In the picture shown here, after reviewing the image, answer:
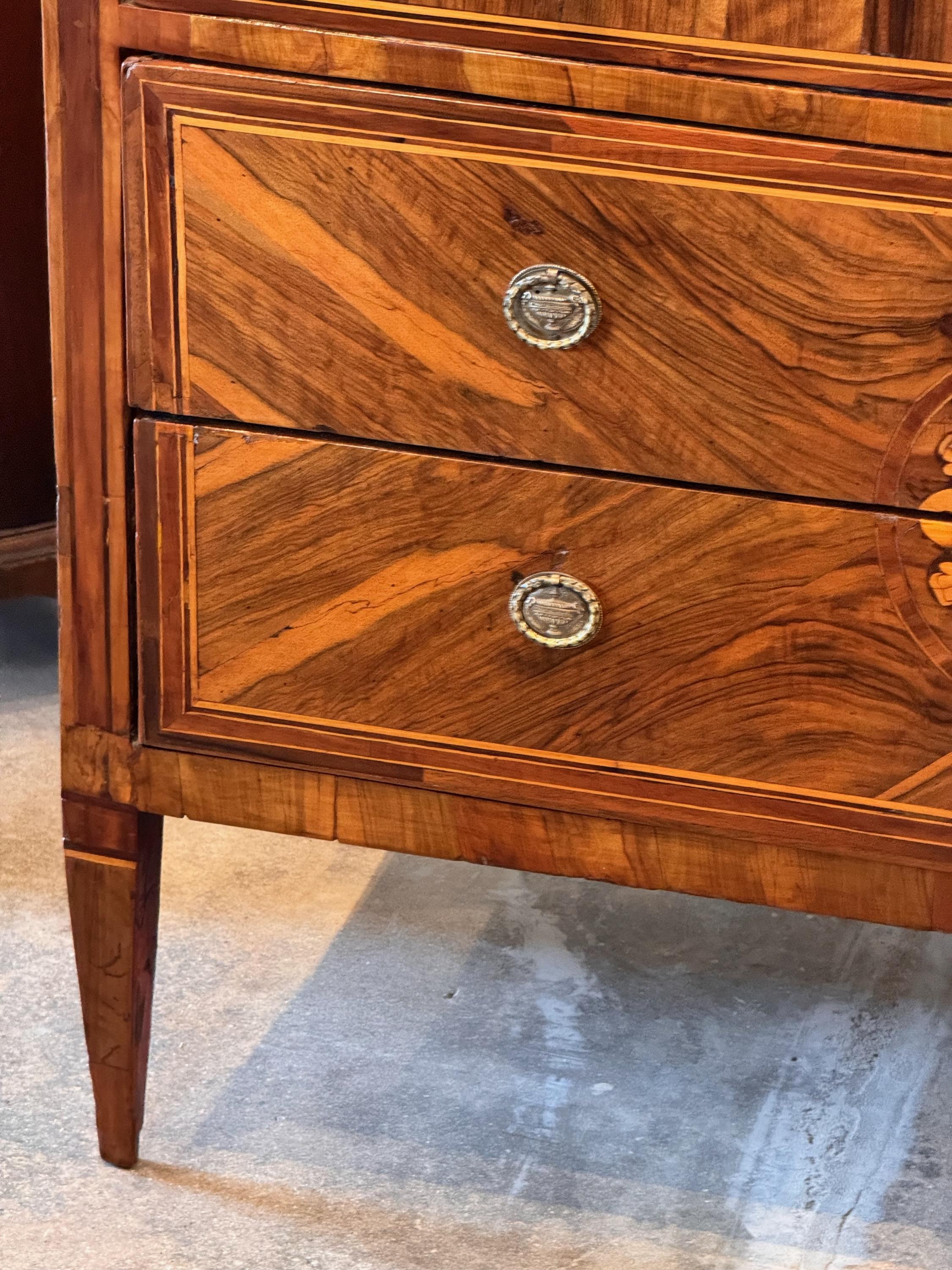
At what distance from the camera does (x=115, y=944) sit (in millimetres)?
988

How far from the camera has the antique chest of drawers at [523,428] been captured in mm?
753

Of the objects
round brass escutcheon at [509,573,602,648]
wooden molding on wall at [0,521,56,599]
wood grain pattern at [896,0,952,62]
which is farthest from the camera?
wooden molding on wall at [0,521,56,599]

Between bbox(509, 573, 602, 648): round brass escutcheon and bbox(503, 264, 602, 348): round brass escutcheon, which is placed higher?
bbox(503, 264, 602, 348): round brass escutcheon

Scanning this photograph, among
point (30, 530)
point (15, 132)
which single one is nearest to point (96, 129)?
point (15, 132)

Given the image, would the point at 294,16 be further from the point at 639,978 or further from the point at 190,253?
the point at 639,978

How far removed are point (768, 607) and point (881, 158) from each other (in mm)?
230

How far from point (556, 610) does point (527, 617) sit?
16 mm

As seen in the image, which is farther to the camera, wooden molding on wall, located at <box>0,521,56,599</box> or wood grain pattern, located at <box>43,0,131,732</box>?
wooden molding on wall, located at <box>0,521,56,599</box>

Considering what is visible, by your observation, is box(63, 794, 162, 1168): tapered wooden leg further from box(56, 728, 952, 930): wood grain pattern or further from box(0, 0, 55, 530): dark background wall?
box(0, 0, 55, 530): dark background wall

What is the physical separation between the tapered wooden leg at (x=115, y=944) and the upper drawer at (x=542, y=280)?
0.28 metres

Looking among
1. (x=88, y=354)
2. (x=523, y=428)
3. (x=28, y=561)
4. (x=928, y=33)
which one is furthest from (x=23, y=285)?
(x=928, y=33)

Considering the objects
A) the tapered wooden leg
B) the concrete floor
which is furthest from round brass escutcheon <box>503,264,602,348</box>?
the concrete floor

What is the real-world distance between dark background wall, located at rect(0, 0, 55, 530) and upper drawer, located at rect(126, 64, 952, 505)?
2.25 feet

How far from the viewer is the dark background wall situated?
1415 millimetres
